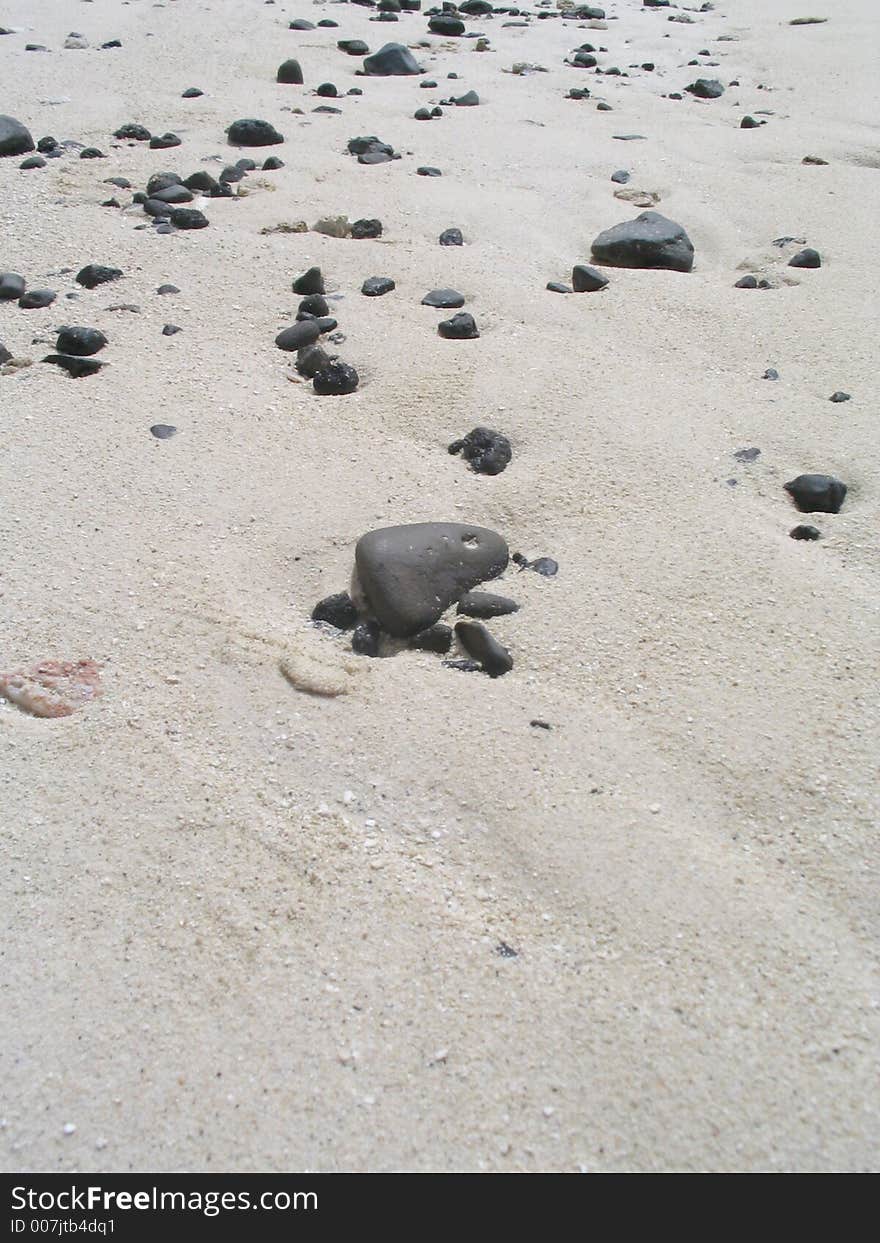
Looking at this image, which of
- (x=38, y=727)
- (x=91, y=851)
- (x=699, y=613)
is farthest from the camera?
(x=699, y=613)

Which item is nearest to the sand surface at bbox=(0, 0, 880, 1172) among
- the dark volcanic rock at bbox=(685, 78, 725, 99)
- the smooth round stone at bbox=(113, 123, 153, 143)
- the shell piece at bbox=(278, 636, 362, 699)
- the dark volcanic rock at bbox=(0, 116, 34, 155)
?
the shell piece at bbox=(278, 636, 362, 699)

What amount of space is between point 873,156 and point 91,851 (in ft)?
13.7

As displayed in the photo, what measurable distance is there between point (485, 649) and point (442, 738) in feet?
0.73

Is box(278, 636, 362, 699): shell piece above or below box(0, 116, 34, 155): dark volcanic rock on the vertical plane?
below

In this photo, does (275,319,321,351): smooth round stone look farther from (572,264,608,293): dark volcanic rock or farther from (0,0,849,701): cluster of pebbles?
(572,264,608,293): dark volcanic rock

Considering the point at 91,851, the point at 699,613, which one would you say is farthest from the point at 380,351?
the point at 91,851

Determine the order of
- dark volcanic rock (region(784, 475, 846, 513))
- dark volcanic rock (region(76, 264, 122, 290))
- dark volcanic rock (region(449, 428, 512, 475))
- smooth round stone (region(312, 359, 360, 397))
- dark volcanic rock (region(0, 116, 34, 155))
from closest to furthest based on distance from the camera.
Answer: dark volcanic rock (region(784, 475, 846, 513)), dark volcanic rock (region(449, 428, 512, 475)), smooth round stone (region(312, 359, 360, 397)), dark volcanic rock (region(76, 264, 122, 290)), dark volcanic rock (region(0, 116, 34, 155))

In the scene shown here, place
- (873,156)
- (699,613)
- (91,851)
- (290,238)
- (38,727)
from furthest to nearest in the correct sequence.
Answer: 1. (873,156)
2. (290,238)
3. (699,613)
4. (38,727)
5. (91,851)

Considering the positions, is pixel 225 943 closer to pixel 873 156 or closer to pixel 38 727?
pixel 38 727

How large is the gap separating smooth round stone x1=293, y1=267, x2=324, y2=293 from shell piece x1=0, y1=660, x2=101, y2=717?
157cm

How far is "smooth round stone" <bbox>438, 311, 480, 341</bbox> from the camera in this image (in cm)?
276

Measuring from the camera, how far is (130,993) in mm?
1338

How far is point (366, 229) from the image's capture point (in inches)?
131
